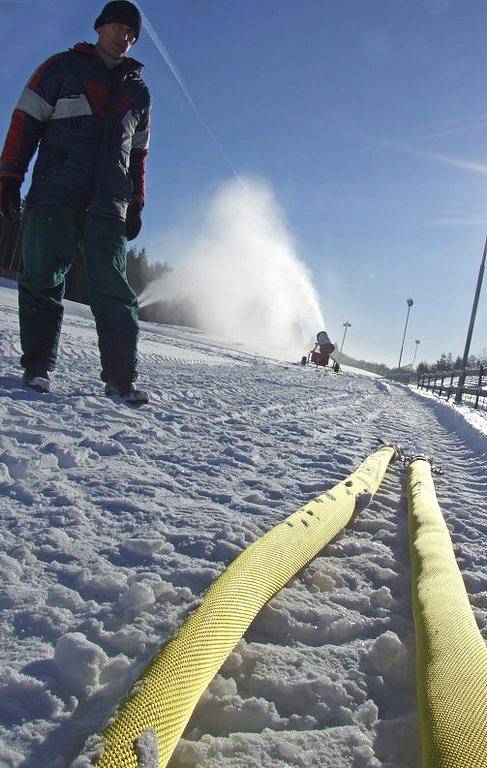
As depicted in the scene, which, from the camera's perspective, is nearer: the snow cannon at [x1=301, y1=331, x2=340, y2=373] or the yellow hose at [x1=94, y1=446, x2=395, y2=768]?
the yellow hose at [x1=94, y1=446, x2=395, y2=768]

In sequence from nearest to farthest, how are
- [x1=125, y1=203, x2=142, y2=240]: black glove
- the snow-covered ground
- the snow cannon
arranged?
the snow-covered ground < [x1=125, y1=203, x2=142, y2=240]: black glove < the snow cannon

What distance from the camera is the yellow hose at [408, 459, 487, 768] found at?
652 mm

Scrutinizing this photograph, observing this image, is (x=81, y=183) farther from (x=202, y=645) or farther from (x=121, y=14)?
(x=202, y=645)

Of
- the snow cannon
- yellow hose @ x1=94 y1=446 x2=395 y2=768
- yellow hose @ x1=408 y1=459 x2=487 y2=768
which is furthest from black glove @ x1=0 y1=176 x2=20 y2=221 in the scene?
the snow cannon

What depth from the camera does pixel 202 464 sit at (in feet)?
7.59

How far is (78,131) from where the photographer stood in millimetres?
2893

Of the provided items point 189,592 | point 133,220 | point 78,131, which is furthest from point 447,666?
point 133,220

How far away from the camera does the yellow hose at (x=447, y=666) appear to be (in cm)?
65

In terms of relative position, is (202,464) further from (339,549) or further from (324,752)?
(324,752)

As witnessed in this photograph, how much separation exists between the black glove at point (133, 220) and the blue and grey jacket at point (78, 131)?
0.95ft

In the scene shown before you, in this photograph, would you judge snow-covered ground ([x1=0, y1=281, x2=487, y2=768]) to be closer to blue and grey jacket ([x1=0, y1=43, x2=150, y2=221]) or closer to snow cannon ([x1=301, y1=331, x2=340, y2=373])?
blue and grey jacket ([x1=0, y1=43, x2=150, y2=221])

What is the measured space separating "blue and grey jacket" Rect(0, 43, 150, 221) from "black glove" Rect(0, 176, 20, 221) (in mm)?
37

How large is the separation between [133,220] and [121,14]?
1093 millimetres

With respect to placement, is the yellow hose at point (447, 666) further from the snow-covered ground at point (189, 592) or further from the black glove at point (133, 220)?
the black glove at point (133, 220)
